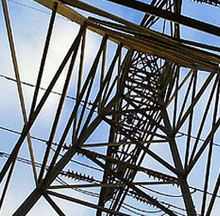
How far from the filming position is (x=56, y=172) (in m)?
9.09

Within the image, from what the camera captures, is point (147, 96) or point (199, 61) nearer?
point (199, 61)

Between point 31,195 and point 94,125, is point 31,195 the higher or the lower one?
the lower one

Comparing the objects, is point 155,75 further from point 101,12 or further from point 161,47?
point 101,12

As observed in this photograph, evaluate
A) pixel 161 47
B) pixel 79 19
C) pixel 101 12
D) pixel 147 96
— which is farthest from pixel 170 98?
pixel 101 12

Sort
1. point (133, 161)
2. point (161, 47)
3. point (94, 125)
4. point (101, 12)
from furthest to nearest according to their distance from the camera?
point (133, 161), point (94, 125), point (161, 47), point (101, 12)

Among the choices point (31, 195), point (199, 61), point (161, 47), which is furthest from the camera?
point (199, 61)

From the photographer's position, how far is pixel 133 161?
12.6m

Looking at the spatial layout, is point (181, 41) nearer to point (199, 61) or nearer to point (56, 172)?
point (199, 61)

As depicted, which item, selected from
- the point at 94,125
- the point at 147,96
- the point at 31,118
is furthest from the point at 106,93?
the point at 31,118

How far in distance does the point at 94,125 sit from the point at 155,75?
4.48 meters

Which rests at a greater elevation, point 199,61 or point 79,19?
point 199,61

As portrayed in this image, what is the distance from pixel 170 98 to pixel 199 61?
10.5 feet

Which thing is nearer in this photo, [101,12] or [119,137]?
[101,12]

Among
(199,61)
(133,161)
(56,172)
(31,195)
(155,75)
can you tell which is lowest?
(31,195)
